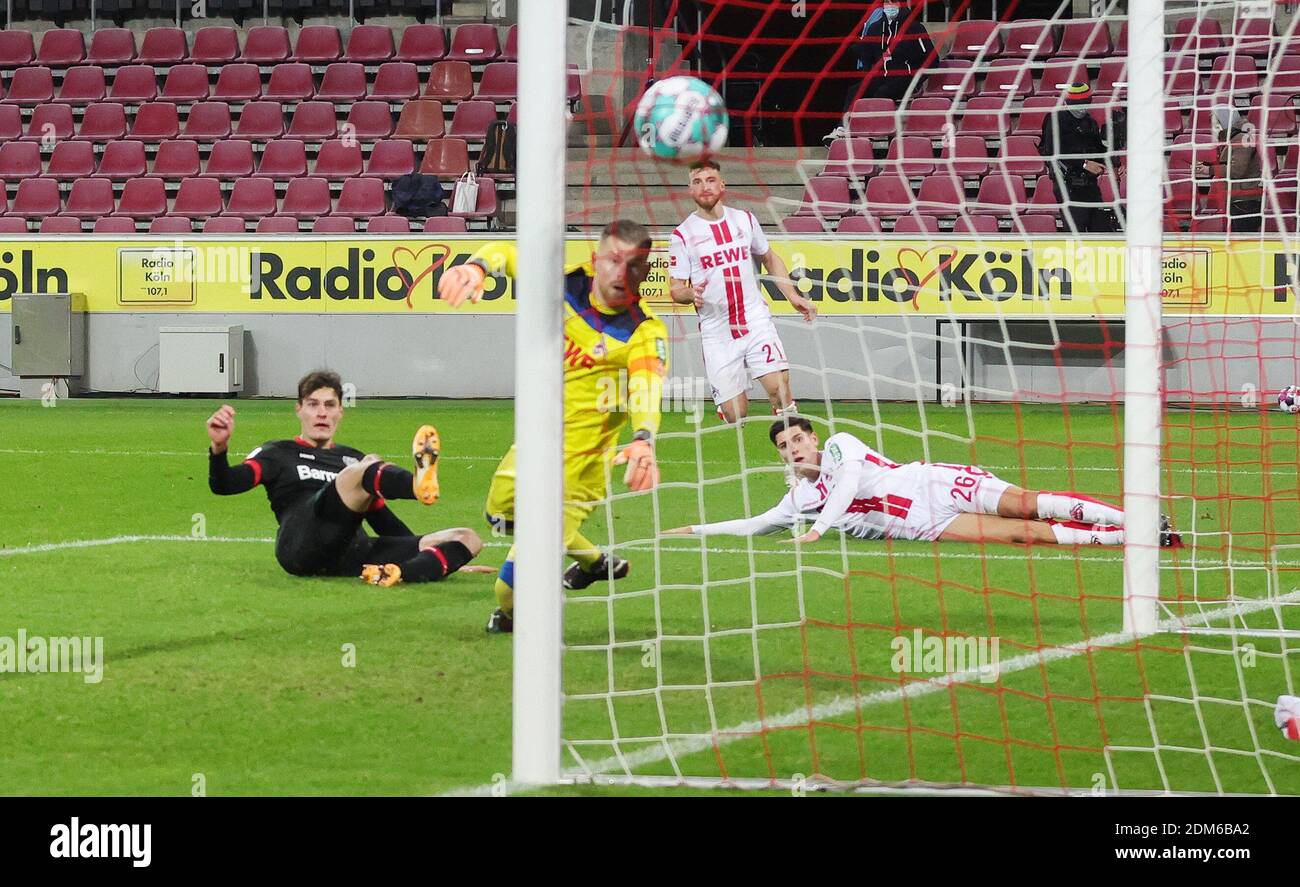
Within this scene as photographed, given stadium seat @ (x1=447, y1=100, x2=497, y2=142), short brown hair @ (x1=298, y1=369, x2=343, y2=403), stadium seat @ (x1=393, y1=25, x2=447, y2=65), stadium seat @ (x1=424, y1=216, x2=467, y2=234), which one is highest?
stadium seat @ (x1=393, y1=25, x2=447, y2=65)

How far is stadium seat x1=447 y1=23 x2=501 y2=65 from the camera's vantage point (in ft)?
66.6

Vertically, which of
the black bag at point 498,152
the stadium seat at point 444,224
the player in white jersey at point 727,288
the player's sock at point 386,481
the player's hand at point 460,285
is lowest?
the player's sock at point 386,481

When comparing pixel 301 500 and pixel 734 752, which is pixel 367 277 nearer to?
pixel 301 500

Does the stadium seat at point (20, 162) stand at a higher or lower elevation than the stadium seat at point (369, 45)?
lower

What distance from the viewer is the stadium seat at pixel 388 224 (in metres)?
17.8

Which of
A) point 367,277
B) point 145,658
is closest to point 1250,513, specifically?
point 145,658

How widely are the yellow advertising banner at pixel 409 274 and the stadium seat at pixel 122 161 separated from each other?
2.78 m

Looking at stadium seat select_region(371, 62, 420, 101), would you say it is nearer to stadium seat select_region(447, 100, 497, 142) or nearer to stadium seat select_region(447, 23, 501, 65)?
stadium seat select_region(447, 23, 501, 65)

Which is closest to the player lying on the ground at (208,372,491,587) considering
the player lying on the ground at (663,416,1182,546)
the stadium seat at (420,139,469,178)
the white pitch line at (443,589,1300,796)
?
the player lying on the ground at (663,416,1182,546)

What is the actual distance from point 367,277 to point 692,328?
4.62 m

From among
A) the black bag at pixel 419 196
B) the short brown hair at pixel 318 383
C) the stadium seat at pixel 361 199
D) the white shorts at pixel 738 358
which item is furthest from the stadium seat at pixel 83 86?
the short brown hair at pixel 318 383

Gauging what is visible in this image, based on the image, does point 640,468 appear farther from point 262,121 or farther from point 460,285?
point 262,121

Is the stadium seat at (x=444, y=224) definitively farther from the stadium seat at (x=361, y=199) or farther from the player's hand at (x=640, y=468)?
the player's hand at (x=640, y=468)

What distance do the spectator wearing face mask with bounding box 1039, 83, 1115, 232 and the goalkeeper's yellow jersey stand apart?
5689 millimetres
